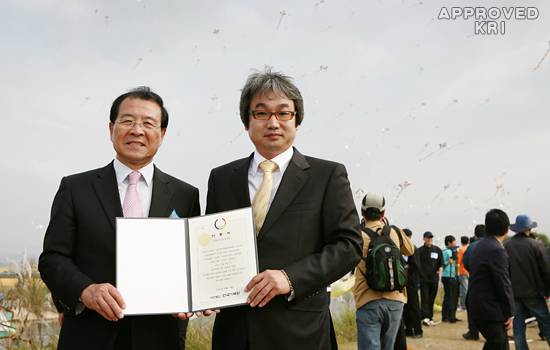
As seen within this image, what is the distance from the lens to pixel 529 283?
215 inches

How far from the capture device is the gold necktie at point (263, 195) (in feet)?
6.98

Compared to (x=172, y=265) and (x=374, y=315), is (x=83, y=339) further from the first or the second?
(x=374, y=315)

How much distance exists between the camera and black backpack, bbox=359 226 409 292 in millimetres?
3975

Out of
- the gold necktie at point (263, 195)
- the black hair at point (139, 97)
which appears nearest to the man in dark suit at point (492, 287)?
the gold necktie at point (263, 195)

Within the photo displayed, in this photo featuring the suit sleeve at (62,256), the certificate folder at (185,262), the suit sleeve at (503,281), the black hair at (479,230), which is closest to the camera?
the certificate folder at (185,262)

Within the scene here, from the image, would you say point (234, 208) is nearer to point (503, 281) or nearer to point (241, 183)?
point (241, 183)

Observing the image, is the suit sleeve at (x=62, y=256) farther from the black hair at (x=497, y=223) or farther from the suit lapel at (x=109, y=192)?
the black hair at (x=497, y=223)

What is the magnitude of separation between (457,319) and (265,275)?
33.1 feet

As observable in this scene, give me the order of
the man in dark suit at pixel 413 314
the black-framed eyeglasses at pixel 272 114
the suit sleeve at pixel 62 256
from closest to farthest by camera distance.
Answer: the suit sleeve at pixel 62 256 < the black-framed eyeglasses at pixel 272 114 < the man in dark suit at pixel 413 314

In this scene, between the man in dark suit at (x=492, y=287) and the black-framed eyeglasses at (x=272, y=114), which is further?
the man in dark suit at (x=492, y=287)

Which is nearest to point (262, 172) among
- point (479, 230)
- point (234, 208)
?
point (234, 208)

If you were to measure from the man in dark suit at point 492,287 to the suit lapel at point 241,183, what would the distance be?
12.3ft

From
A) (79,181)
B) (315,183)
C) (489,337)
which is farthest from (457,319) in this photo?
(79,181)

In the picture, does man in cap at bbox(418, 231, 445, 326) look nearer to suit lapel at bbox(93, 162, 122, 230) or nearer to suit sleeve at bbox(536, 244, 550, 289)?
suit sleeve at bbox(536, 244, 550, 289)
